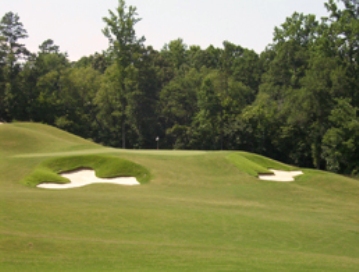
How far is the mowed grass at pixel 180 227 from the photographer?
41.9 feet

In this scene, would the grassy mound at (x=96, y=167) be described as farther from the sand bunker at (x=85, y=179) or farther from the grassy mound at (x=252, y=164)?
the grassy mound at (x=252, y=164)

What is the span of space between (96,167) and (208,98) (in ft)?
134

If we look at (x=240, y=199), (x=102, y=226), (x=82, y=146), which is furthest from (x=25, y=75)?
(x=102, y=226)

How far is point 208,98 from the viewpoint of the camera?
7038cm

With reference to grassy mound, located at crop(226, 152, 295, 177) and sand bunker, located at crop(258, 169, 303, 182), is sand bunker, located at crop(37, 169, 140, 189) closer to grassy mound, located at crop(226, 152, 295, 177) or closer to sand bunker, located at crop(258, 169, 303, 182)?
grassy mound, located at crop(226, 152, 295, 177)

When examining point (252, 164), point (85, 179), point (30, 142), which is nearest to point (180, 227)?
point (85, 179)

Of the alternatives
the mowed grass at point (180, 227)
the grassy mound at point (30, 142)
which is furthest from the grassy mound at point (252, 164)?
the grassy mound at point (30, 142)

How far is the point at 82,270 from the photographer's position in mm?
11586

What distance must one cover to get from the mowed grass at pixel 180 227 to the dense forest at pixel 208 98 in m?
34.7

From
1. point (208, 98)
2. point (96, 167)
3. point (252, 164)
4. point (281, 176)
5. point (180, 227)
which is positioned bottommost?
point (180, 227)

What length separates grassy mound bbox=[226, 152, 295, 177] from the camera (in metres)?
32.8

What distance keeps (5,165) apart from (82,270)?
2031 centimetres

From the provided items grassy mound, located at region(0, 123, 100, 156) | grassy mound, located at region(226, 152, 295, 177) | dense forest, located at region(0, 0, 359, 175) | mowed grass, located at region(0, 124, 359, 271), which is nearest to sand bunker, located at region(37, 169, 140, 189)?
mowed grass, located at region(0, 124, 359, 271)

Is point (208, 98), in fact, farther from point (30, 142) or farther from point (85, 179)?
point (85, 179)
